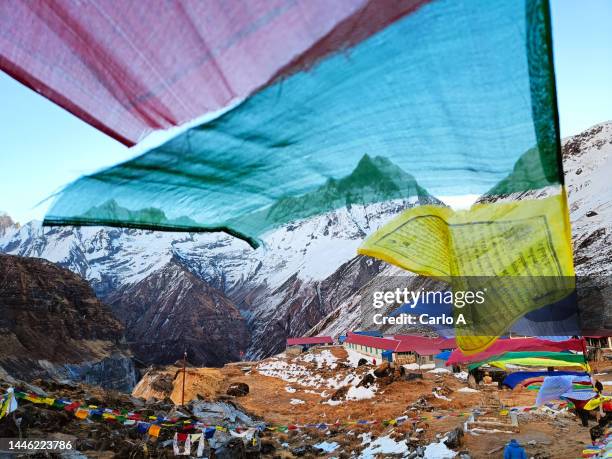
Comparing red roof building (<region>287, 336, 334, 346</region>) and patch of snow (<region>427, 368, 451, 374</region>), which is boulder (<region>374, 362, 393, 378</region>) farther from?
red roof building (<region>287, 336, 334, 346</region>)

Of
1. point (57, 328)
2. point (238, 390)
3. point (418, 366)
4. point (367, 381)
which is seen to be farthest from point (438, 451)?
point (57, 328)

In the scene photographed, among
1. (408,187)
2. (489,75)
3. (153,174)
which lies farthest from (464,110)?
(153,174)

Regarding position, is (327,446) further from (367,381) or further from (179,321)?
(179,321)

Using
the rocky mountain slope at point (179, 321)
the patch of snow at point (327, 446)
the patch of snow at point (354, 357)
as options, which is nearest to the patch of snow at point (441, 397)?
the patch of snow at point (327, 446)

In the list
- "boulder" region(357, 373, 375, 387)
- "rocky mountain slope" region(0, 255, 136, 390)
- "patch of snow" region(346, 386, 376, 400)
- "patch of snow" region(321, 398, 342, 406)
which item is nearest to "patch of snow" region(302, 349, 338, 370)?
"boulder" region(357, 373, 375, 387)

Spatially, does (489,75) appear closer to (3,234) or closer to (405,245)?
(405,245)

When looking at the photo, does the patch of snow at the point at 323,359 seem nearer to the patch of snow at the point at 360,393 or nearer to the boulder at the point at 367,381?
the boulder at the point at 367,381

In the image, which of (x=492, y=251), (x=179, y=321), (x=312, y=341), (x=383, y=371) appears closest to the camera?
(x=492, y=251)
